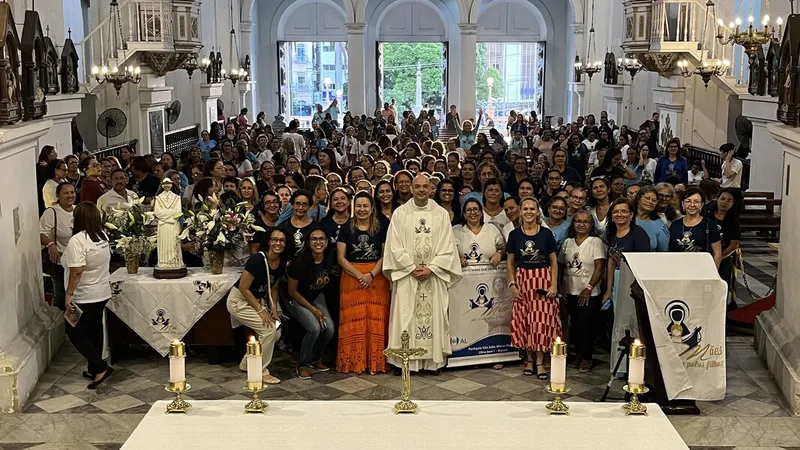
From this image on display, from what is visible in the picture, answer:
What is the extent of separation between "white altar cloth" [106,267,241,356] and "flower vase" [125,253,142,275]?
246 millimetres

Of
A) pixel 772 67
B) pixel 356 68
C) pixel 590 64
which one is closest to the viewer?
pixel 772 67

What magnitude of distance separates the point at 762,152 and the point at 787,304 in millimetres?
9796

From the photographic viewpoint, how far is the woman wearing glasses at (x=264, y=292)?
8.85m

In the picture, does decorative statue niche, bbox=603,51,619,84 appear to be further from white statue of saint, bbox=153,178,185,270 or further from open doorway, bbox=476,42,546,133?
white statue of saint, bbox=153,178,185,270

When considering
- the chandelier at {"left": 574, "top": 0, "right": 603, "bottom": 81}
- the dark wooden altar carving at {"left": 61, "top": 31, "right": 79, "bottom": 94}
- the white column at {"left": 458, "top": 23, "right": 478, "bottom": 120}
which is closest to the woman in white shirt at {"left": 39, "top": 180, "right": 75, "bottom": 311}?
the dark wooden altar carving at {"left": 61, "top": 31, "right": 79, "bottom": 94}

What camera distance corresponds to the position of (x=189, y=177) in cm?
1468

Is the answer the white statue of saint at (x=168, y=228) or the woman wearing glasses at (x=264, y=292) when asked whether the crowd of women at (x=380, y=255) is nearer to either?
the woman wearing glasses at (x=264, y=292)

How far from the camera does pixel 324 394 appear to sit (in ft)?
28.8

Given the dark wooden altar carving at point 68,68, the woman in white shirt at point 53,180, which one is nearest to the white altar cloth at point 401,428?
the woman in white shirt at point 53,180

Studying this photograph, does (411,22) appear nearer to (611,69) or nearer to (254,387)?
(611,69)

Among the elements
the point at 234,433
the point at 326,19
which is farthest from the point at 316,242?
the point at 326,19

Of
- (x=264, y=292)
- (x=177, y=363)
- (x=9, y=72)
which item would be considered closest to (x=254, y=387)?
(x=177, y=363)

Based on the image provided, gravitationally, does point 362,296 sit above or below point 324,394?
above

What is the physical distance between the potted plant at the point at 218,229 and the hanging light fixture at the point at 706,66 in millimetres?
11563
